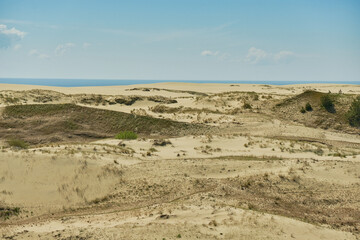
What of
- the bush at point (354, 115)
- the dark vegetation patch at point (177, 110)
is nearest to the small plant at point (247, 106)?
the dark vegetation patch at point (177, 110)

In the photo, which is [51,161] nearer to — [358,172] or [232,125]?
[358,172]

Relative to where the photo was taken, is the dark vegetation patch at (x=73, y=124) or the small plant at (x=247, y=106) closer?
the dark vegetation patch at (x=73, y=124)

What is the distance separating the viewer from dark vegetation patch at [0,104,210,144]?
35438mm

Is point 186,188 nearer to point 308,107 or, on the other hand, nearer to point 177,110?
point 177,110

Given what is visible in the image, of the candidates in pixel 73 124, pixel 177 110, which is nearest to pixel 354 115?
pixel 177 110

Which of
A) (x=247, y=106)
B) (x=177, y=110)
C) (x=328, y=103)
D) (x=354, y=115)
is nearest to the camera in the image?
(x=354, y=115)

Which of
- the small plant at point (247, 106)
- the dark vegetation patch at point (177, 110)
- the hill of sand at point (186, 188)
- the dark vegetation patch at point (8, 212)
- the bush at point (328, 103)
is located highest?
the bush at point (328, 103)

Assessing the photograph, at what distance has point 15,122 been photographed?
3762cm

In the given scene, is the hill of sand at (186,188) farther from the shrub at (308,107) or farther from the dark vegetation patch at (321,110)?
the shrub at (308,107)

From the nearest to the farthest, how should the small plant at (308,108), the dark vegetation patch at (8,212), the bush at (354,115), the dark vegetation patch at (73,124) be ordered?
1. the dark vegetation patch at (8,212)
2. the dark vegetation patch at (73,124)
3. the bush at (354,115)
4. the small plant at (308,108)

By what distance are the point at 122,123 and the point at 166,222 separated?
2519cm

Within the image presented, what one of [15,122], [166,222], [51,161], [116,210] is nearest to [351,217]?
[166,222]

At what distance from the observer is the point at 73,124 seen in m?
37.6

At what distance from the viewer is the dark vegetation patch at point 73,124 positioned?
35438mm
